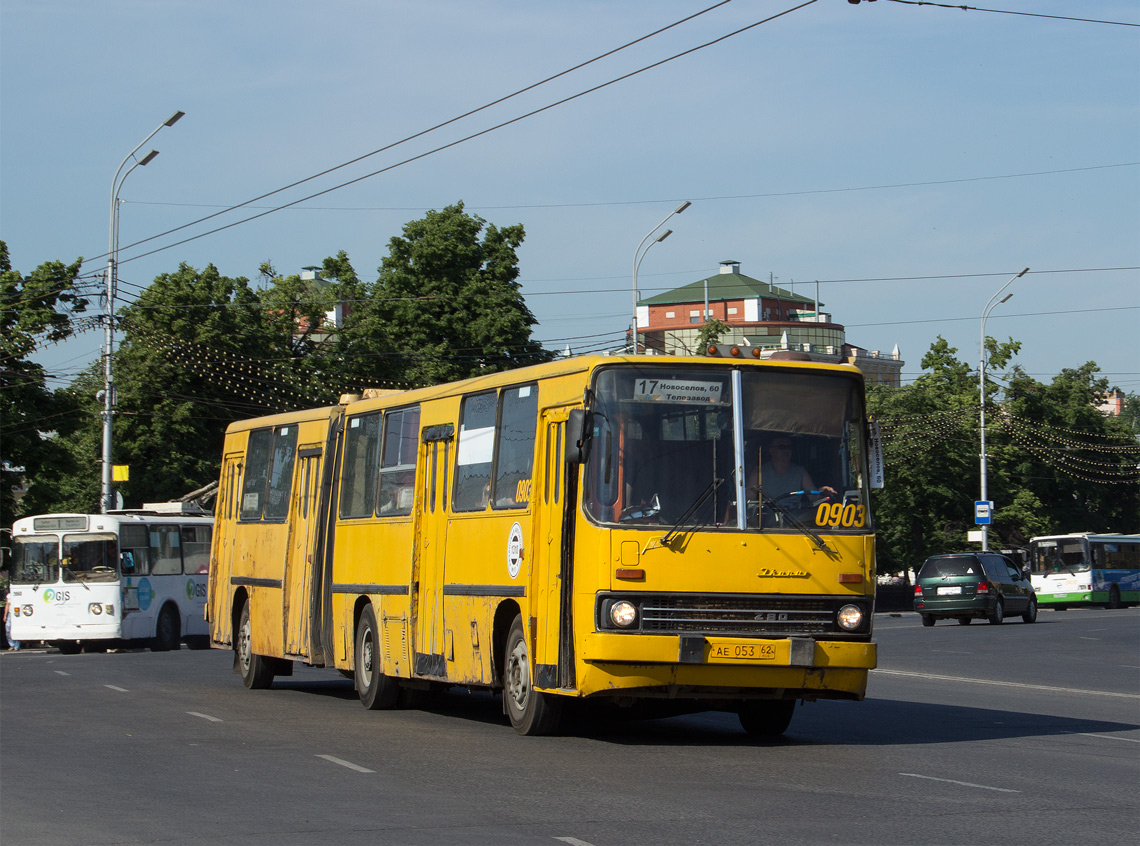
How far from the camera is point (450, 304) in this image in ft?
195

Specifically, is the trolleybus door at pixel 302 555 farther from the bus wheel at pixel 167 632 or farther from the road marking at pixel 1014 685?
the bus wheel at pixel 167 632

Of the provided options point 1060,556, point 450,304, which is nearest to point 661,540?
point 450,304

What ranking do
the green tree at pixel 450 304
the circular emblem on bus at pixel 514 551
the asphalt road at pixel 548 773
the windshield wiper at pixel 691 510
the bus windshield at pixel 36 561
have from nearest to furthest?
the asphalt road at pixel 548 773 < the windshield wiper at pixel 691 510 < the circular emblem on bus at pixel 514 551 < the bus windshield at pixel 36 561 < the green tree at pixel 450 304

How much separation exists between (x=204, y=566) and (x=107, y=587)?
10.8ft

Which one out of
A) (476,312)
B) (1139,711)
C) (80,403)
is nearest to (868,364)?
(476,312)

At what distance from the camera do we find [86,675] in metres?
23.1

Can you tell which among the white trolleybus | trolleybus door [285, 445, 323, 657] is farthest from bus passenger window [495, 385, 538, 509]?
the white trolleybus

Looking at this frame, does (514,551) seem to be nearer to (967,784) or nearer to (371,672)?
(371,672)

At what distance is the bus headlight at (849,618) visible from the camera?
12.2m

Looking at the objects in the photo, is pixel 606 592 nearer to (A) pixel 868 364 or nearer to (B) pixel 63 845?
(B) pixel 63 845

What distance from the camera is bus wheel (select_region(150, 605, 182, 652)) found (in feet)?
112

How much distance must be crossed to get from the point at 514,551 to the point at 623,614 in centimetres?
178

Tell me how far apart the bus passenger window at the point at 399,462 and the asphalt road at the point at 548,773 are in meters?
2.13

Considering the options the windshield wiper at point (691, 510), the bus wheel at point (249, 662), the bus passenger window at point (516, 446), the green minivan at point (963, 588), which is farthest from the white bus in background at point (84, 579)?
the windshield wiper at point (691, 510)
